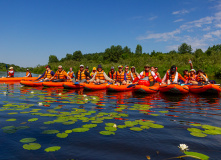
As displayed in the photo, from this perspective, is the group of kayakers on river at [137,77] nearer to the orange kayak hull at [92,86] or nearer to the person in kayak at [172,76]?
the person in kayak at [172,76]

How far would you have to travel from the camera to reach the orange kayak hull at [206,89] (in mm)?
9150

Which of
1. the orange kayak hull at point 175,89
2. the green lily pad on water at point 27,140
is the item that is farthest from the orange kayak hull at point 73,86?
the green lily pad on water at point 27,140

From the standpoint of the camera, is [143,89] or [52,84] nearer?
[143,89]

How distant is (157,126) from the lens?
3633 millimetres

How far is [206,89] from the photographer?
9.39 metres

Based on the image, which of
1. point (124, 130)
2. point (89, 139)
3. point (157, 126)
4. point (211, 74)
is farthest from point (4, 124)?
point (211, 74)

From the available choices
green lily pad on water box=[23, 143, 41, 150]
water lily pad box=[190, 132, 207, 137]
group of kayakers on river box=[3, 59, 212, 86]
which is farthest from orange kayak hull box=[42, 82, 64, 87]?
water lily pad box=[190, 132, 207, 137]

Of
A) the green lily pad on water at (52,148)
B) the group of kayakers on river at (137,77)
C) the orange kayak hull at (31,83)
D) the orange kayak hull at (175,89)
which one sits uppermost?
the group of kayakers on river at (137,77)

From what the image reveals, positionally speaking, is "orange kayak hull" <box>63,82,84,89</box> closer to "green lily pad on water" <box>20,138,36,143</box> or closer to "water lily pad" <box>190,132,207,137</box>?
"green lily pad on water" <box>20,138,36,143</box>

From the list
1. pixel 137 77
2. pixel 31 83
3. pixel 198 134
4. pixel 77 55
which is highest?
pixel 77 55

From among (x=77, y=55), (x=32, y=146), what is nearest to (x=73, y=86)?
(x=32, y=146)

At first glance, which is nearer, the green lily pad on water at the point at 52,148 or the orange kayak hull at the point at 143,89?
the green lily pad on water at the point at 52,148

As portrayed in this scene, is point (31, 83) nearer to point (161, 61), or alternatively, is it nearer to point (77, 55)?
point (161, 61)

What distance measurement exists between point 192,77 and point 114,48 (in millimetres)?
67471
